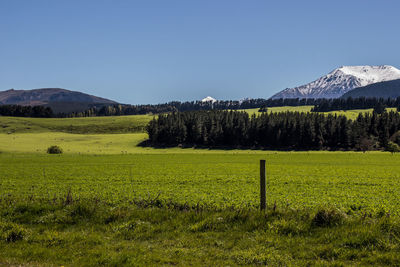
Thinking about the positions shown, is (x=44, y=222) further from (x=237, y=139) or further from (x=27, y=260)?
(x=237, y=139)

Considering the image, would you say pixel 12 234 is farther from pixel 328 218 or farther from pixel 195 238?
pixel 328 218

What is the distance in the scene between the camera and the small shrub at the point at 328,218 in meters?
10.8

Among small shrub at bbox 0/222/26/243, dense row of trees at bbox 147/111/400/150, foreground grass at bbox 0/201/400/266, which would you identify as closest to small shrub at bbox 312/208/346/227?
foreground grass at bbox 0/201/400/266

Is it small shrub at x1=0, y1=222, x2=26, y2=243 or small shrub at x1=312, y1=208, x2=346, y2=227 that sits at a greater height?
small shrub at x1=312, y1=208, x2=346, y2=227

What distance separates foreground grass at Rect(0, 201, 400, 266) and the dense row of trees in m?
121

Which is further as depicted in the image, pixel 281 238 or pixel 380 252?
pixel 281 238

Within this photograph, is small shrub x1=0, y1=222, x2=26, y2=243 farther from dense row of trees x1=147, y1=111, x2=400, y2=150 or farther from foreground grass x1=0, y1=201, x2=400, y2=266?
dense row of trees x1=147, y1=111, x2=400, y2=150

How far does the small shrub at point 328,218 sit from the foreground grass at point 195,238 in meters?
0.03

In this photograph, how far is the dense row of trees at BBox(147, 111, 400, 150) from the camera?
411 ft

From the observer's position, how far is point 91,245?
980cm

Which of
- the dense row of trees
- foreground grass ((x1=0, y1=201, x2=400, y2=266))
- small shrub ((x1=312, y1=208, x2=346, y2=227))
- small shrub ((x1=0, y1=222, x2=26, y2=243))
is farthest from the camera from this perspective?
the dense row of trees

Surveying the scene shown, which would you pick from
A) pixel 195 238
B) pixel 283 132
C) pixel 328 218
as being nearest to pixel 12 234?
pixel 195 238

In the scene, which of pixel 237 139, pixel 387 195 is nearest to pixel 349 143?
pixel 237 139

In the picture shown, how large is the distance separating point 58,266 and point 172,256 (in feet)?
10.0
